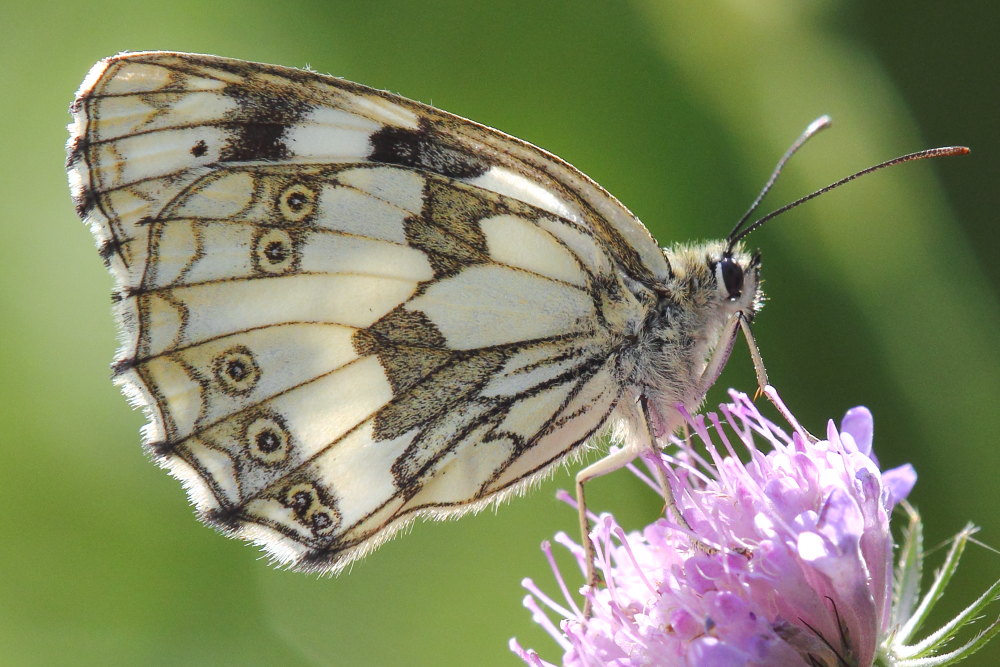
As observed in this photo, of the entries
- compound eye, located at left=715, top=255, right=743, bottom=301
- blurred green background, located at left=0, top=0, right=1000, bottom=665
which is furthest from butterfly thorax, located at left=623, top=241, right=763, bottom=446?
blurred green background, located at left=0, top=0, right=1000, bottom=665

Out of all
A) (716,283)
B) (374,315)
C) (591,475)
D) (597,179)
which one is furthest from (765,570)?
(597,179)

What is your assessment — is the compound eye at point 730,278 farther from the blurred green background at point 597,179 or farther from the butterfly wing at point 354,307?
the blurred green background at point 597,179

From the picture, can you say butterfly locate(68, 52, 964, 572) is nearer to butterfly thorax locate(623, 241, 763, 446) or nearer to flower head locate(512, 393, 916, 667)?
butterfly thorax locate(623, 241, 763, 446)

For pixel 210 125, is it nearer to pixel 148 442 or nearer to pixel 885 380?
pixel 148 442

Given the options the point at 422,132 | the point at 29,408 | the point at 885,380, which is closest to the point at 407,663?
the point at 29,408

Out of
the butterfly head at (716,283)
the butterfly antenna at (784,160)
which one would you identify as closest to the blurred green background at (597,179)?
→ the butterfly antenna at (784,160)
